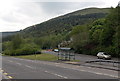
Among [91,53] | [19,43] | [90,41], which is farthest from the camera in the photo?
[19,43]

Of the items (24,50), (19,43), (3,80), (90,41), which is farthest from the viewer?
(19,43)

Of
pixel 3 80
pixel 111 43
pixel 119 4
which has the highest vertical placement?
pixel 119 4

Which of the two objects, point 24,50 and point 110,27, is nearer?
point 110,27

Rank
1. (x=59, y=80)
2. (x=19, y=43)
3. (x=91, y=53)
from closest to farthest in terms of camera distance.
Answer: (x=59, y=80), (x=91, y=53), (x=19, y=43)

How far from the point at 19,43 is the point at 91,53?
190ft

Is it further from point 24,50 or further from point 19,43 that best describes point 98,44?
point 19,43

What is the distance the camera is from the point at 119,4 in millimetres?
46719

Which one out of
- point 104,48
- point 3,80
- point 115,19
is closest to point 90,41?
point 104,48

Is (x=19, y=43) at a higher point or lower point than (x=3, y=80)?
higher

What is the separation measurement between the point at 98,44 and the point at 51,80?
154 ft

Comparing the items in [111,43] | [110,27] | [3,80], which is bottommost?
[3,80]

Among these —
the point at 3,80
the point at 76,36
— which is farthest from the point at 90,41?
the point at 3,80

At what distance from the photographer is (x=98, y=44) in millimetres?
59938

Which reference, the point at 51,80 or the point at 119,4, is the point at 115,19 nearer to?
the point at 119,4
